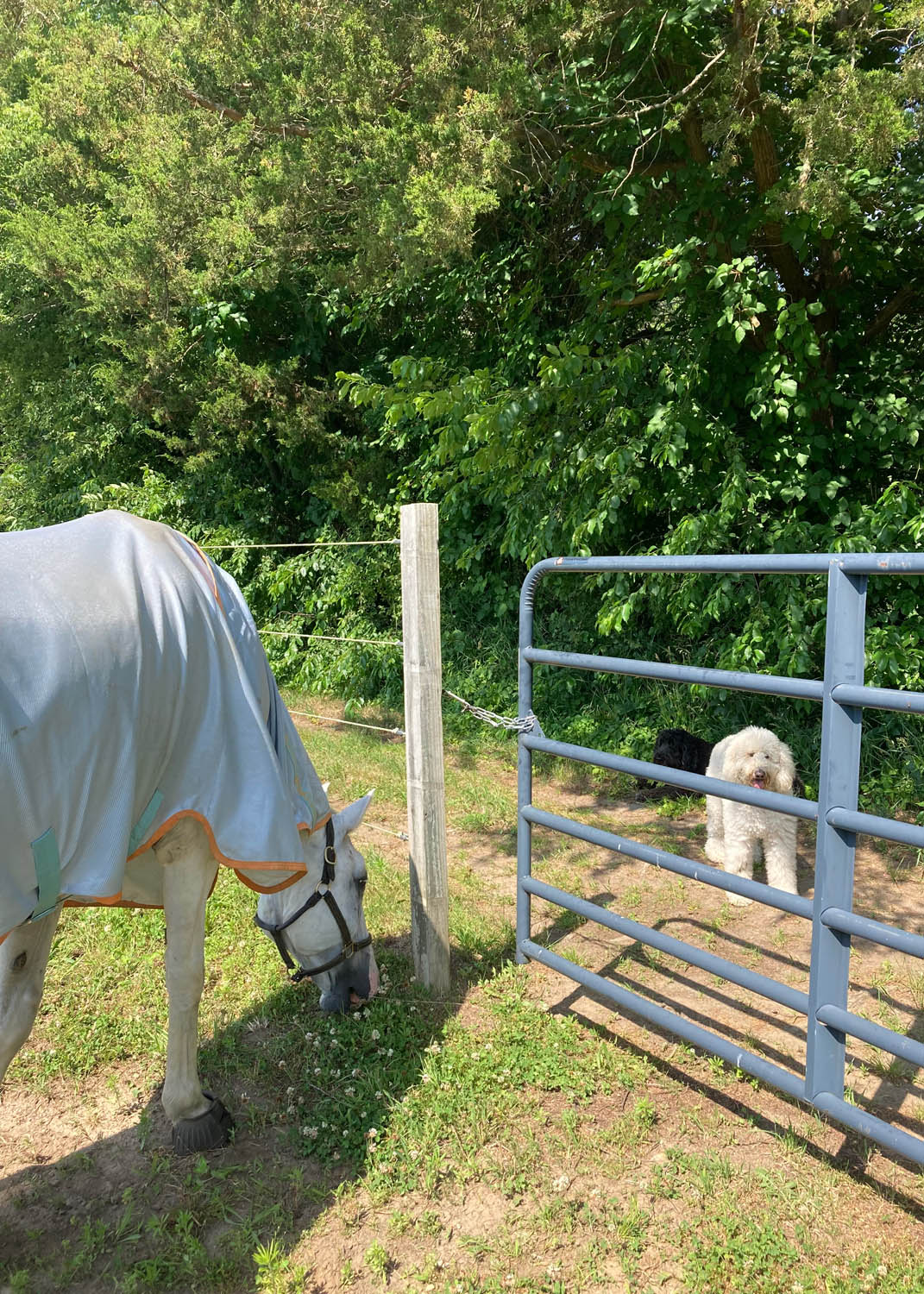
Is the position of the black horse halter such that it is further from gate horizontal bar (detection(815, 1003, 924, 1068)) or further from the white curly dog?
the white curly dog

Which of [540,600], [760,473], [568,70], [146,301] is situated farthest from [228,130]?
[760,473]

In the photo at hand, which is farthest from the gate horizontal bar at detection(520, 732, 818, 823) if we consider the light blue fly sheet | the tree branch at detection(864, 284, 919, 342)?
the tree branch at detection(864, 284, 919, 342)

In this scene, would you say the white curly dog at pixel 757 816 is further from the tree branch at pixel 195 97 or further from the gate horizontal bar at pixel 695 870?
the tree branch at pixel 195 97

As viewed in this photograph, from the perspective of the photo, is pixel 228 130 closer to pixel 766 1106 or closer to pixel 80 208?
pixel 80 208

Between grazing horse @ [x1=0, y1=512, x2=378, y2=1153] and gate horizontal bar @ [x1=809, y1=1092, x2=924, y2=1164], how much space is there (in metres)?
1.63

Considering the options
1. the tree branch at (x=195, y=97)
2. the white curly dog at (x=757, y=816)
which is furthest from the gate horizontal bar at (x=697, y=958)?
the tree branch at (x=195, y=97)

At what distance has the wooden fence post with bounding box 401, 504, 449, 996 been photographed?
3.40 meters

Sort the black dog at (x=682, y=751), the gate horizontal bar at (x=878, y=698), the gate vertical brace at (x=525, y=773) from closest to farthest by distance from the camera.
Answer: the gate horizontal bar at (x=878, y=698) → the gate vertical brace at (x=525, y=773) → the black dog at (x=682, y=751)

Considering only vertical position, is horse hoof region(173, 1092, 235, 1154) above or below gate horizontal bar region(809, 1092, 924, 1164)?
below

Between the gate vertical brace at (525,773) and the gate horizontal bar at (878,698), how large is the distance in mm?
1375

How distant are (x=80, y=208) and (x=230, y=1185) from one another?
1100 cm

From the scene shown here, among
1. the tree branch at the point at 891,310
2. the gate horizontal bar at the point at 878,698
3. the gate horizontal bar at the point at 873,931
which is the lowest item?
the gate horizontal bar at the point at 873,931

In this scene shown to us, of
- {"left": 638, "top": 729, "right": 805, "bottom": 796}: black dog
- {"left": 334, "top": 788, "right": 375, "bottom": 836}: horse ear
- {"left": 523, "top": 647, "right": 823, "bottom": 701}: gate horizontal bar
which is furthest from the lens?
{"left": 638, "top": 729, "right": 805, "bottom": 796}: black dog

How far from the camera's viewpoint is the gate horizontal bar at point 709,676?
7.48ft
